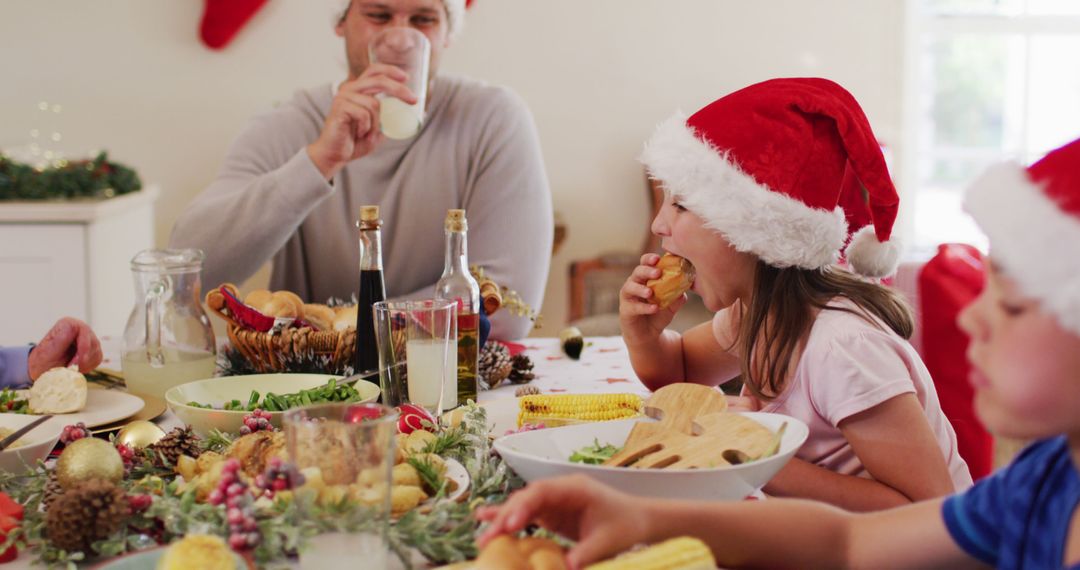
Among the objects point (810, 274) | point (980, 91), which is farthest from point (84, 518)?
point (980, 91)

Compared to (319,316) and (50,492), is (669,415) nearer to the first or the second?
(50,492)

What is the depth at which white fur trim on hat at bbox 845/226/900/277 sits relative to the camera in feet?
4.34

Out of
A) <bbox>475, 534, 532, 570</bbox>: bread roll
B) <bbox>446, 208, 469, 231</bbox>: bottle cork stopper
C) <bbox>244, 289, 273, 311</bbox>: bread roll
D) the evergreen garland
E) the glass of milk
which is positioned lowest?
<bbox>475, 534, 532, 570</bbox>: bread roll

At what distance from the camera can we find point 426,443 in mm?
974

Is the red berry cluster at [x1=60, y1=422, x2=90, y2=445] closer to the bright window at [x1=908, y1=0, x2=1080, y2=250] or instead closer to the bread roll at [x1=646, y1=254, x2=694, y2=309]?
the bread roll at [x1=646, y1=254, x2=694, y2=309]

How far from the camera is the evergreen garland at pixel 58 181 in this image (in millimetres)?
3152

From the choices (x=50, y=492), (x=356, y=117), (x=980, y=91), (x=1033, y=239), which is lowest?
(x=50, y=492)

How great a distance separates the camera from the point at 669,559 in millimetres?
635

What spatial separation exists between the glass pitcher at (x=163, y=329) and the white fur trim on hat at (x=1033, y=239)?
109cm

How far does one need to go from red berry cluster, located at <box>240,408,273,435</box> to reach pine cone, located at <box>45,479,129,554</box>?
254 mm

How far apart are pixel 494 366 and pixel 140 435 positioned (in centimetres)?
55

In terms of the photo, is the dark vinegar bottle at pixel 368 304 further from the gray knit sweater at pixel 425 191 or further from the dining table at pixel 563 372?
the gray knit sweater at pixel 425 191

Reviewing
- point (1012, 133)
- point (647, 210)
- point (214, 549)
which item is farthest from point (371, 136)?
point (1012, 133)

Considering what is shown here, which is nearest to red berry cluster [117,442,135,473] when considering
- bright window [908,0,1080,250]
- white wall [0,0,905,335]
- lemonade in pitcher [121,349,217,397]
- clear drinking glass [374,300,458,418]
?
clear drinking glass [374,300,458,418]
